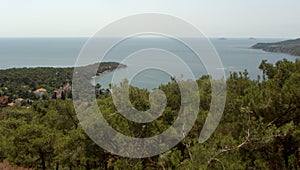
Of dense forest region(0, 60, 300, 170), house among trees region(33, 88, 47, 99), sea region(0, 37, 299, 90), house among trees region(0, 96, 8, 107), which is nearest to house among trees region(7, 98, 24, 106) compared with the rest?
house among trees region(0, 96, 8, 107)

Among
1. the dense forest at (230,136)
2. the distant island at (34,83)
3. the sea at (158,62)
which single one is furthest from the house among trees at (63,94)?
the dense forest at (230,136)

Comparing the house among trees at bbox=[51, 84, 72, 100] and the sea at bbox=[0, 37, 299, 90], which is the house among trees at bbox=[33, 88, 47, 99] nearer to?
the house among trees at bbox=[51, 84, 72, 100]

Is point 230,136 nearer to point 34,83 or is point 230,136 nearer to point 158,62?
point 158,62

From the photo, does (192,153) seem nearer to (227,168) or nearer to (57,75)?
(227,168)

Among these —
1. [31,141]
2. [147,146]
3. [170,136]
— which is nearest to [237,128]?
[170,136]

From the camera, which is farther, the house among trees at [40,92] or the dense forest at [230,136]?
the house among trees at [40,92]

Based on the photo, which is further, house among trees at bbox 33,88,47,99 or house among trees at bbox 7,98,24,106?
house among trees at bbox 33,88,47,99

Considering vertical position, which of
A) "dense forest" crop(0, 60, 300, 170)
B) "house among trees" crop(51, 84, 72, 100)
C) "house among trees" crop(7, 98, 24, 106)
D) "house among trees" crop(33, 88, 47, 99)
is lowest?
"house among trees" crop(7, 98, 24, 106)

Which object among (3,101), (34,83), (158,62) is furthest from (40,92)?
(158,62)

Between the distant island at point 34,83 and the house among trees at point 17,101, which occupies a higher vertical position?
the distant island at point 34,83

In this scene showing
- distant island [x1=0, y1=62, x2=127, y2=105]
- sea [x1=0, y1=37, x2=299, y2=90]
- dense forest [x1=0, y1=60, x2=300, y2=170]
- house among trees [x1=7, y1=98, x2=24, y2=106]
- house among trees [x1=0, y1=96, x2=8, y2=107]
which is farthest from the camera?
distant island [x1=0, y1=62, x2=127, y2=105]

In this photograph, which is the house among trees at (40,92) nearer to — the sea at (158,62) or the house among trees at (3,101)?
the house among trees at (3,101)
